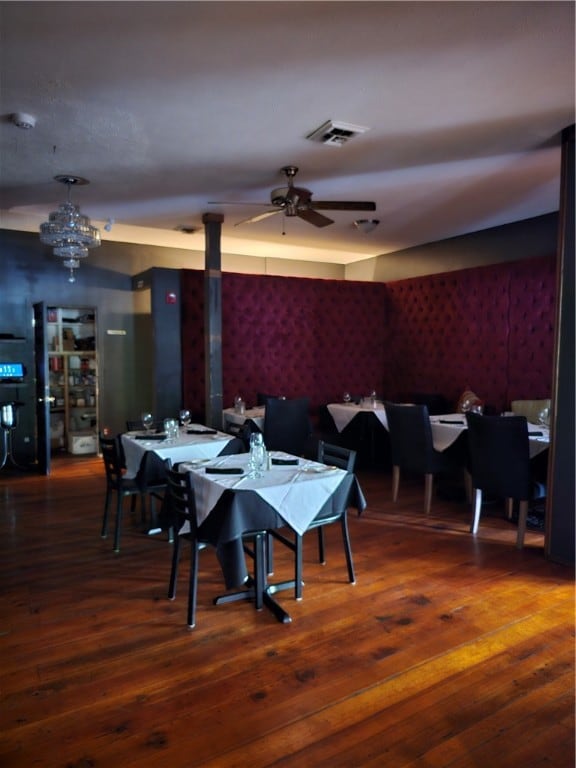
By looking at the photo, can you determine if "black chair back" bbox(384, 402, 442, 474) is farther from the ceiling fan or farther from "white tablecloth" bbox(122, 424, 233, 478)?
the ceiling fan

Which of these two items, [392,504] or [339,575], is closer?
[339,575]

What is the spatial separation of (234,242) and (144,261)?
142cm

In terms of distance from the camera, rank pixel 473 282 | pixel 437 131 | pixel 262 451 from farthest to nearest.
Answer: pixel 473 282 < pixel 437 131 < pixel 262 451

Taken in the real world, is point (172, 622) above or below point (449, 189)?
below

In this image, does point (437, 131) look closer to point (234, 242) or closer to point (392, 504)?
point (392, 504)

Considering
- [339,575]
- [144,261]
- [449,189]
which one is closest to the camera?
[339,575]

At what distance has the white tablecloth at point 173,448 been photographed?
13.5 feet

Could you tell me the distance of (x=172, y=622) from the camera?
115 inches

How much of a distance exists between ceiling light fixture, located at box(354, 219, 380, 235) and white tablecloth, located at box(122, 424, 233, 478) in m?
3.41

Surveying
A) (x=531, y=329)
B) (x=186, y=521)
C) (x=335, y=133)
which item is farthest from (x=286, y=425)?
(x=531, y=329)

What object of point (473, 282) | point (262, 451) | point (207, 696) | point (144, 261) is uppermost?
point (144, 261)

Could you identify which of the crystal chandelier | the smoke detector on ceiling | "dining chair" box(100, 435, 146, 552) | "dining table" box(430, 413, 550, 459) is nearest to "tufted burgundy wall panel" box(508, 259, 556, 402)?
"dining table" box(430, 413, 550, 459)

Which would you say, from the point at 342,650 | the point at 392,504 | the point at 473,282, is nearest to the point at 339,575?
the point at 342,650

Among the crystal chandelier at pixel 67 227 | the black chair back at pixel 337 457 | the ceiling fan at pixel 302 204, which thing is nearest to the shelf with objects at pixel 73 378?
the crystal chandelier at pixel 67 227
